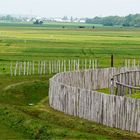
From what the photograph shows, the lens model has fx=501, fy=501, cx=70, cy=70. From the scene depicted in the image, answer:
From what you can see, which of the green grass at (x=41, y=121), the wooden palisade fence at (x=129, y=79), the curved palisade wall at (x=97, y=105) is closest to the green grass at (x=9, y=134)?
the green grass at (x=41, y=121)

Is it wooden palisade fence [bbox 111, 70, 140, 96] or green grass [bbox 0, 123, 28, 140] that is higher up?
wooden palisade fence [bbox 111, 70, 140, 96]

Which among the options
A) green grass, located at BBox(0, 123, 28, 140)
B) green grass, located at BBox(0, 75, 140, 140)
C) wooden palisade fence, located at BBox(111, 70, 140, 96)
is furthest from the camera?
wooden palisade fence, located at BBox(111, 70, 140, 96)

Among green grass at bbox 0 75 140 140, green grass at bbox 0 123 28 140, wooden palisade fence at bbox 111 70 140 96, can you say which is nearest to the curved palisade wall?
green grass at bbox 0 75 140 140

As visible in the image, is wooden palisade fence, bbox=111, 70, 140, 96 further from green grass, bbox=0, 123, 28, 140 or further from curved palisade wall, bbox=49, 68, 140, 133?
green grass, bbox=0, 123, 28, 140

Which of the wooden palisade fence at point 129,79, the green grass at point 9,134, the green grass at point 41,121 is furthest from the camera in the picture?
the wooden palisade fence at point 129,79

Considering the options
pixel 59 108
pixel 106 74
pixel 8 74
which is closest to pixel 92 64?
pixel 8 74

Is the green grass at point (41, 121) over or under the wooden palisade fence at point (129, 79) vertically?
under

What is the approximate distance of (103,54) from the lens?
65.6m

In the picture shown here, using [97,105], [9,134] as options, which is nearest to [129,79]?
[97,105]

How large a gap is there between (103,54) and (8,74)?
985 inches

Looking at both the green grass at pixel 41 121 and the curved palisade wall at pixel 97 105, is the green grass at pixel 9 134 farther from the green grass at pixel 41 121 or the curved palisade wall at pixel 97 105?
the curved palisade wall at pixel 97 105

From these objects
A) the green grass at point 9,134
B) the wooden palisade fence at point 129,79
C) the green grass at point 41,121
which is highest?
the wooden palisade fence at point 129,79

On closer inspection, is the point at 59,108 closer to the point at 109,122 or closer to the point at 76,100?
the point at 76,100

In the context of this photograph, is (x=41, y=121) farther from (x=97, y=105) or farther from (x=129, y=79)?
(x=129, y=79)
